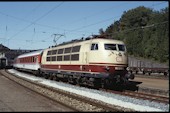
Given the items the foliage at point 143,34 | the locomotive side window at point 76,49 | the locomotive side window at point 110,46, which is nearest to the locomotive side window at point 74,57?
the locomotive side window at point 76,49

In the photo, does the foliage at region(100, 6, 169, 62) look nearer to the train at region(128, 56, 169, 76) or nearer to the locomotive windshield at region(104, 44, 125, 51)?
the train at region(128, 56, 169, 76)

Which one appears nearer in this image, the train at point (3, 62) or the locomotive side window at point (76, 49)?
the locomotive side window at point (76, 49)

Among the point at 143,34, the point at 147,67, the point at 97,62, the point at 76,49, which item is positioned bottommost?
the point at 147,67

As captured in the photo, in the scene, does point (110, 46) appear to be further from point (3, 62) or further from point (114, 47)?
point (3, 62)

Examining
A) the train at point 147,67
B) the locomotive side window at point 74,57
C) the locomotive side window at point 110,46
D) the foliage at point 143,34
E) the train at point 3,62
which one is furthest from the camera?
the foliage at point 143,34

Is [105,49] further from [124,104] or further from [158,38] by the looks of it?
[158,38]

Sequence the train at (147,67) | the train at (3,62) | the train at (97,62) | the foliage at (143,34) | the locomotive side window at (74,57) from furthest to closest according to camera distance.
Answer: the foliage at (143,34) < the train at (3,62) < the train at (147,67) < the locomotive side window at (74,57) < the train at (97,62)

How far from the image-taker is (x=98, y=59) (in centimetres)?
1992

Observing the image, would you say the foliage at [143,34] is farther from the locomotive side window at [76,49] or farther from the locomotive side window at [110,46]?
the locomotive side window at [110,46]

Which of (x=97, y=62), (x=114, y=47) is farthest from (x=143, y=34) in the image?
(x=97, y=62)

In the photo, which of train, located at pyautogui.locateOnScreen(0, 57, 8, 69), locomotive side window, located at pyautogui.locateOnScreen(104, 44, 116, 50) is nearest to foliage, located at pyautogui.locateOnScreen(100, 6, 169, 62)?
train, located at pyautogui.locateOnScreen(0, 57, 8, 69)

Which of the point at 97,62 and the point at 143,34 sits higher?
the point at 143,34

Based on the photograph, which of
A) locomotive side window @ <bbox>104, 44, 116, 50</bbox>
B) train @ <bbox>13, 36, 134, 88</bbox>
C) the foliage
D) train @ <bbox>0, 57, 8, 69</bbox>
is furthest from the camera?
the foliage

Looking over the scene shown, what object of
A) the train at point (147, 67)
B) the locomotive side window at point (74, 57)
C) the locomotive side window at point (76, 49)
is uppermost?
the locomotive side window at point (76, 49)
